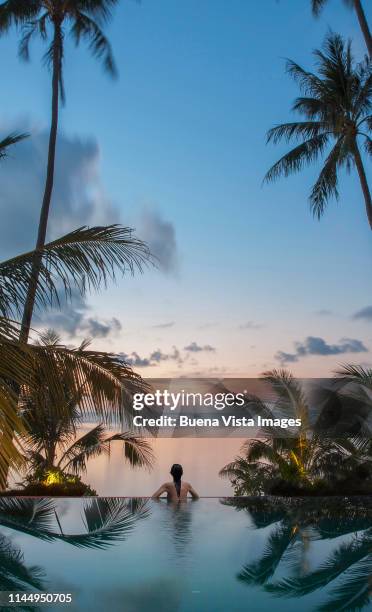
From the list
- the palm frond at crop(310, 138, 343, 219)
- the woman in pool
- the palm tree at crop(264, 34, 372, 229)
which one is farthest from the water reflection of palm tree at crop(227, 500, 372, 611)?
the palm tree at crop(264, 34, 372, 229)

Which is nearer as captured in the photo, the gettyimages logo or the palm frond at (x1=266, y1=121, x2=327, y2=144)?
the gettyimages logo

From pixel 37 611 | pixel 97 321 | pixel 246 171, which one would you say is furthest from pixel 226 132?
→ pixel 37 611

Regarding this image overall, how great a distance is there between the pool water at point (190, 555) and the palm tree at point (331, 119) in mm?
7324

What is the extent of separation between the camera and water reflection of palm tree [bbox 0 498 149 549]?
29.4 feet

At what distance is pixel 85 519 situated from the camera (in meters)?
10.5

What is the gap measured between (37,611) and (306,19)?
52.8ft

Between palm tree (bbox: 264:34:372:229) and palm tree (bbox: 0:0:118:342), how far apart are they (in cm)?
527

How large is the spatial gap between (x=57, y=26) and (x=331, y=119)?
25.0 feet

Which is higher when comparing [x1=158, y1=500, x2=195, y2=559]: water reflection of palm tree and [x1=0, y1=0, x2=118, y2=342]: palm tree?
[x1=0, y1=0, x2=118, y2=342]: palm tree

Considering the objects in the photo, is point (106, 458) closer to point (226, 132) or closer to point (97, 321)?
point (97, 321)

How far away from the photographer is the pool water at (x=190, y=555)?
5773 millimetres

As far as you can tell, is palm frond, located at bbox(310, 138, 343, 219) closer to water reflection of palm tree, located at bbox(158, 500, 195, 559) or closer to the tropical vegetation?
the tropical vegetation

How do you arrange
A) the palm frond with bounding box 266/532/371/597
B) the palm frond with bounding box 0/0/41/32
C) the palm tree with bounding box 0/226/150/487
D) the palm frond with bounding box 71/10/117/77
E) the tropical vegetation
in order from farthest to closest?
the palm frond with bounding box 71/10/117/77
the palm frond with bounding box 0/0/41/32
the tropical vegetation
the palm frond with bounding box 266/532/371/597
the palm tree with bounding box 0/226/150/487

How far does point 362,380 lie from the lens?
1309 cm
